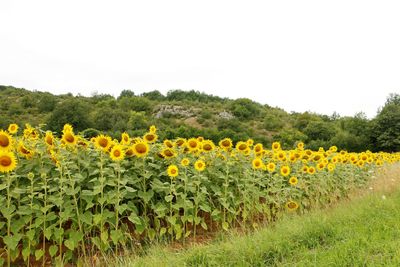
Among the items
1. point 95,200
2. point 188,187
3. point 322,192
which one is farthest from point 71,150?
point 322,192

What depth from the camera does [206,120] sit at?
5253cm

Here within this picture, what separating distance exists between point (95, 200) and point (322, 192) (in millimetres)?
3748

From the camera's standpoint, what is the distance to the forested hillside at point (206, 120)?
1474 inches

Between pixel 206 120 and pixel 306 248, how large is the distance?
49.0 metres

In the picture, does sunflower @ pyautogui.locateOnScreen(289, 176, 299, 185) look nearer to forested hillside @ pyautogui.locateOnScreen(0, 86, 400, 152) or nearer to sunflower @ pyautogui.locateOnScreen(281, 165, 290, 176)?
sunflower @ pyautogui.locateOnScreen(281, 165, 290, 176)

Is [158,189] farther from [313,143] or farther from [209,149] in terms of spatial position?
[313,143]

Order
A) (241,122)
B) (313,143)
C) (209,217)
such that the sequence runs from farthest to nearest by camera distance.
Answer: (241,122) → (313,143) → (209,217)

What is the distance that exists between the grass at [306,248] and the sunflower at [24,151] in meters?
1.46

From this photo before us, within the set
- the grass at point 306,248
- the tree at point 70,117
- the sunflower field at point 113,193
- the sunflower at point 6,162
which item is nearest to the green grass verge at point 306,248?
the grass at point 306,248

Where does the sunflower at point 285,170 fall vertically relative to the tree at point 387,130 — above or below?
below

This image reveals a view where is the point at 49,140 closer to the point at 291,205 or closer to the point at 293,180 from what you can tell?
the point at 291,205

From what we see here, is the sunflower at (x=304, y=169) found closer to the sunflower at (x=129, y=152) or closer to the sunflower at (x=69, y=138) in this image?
the sunflower at (x=129, y=152)

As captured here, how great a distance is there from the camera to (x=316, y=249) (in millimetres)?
3500

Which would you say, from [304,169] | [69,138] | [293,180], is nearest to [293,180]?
[293,180]
